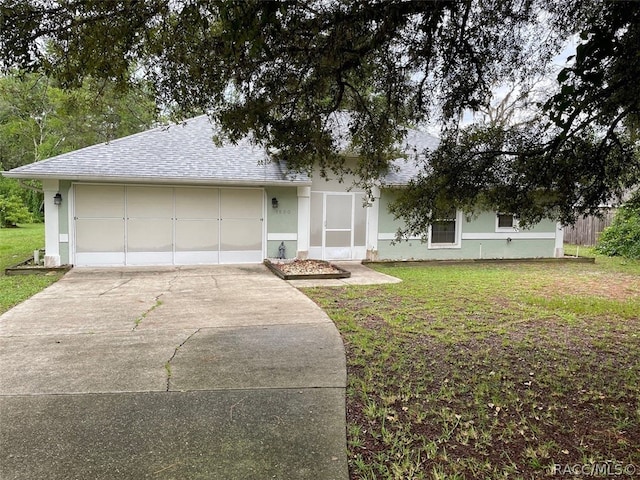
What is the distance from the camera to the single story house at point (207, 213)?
9.89 m

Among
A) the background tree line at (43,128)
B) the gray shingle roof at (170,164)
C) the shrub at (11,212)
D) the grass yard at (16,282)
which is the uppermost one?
the background tree line at (43,128)

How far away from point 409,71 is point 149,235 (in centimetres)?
798

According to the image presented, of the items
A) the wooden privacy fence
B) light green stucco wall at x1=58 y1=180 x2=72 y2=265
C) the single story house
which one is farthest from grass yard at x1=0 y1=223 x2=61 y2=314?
the wooden privacy fence

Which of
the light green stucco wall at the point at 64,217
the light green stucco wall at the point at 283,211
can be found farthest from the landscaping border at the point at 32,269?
the light green stucco wall at the point at 283,211

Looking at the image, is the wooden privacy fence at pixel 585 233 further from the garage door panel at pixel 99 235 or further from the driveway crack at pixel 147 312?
the garage door panel at pixel 99 235

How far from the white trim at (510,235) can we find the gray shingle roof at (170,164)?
9.01 feet

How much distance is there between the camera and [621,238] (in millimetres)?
14312

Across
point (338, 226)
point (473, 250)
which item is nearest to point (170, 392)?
point (338, 226)

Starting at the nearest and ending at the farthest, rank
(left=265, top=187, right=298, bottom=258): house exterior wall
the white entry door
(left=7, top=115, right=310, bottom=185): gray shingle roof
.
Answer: (left=7, top=115, right=310, bottom=185): gray shingle roof → (left=265, top=187, right=298, bottom=258): house exterior wall → the white entry door

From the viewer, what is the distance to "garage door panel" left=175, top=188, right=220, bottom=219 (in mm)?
10672

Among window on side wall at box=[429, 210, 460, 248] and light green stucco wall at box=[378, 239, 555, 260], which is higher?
window on side wall at box=[429, 210, 460, 248]

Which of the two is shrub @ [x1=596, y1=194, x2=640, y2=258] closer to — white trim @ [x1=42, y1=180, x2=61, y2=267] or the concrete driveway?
the concrete driveway

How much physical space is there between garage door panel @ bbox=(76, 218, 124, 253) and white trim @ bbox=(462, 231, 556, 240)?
9683mm

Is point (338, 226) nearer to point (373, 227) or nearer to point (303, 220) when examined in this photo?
point (373, 227)
